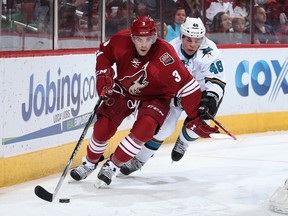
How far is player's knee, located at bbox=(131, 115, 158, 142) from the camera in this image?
493 cm

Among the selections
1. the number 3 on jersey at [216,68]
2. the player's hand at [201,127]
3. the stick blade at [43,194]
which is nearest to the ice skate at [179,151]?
the player's hand at [201,127]

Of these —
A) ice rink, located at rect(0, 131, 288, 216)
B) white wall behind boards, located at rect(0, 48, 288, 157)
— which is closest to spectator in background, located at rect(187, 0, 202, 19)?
white wall behind boards, located at rect(0, 48, 288, 157)

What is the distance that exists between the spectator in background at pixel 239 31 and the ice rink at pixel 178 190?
5.80 ft

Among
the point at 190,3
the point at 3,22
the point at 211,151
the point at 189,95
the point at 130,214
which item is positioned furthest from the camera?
the point at 190,3

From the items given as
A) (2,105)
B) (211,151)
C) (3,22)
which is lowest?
(211,151)

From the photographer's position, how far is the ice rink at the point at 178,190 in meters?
4.54

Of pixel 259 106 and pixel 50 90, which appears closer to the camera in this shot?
pixel 50 90

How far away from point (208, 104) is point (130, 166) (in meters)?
0.65

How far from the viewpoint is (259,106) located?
27.1 feet

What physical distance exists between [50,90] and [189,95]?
103 centimetres

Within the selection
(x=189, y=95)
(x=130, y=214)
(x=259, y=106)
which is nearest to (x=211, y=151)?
(x=259, y=106)

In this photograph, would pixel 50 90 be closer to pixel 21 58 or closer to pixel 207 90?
pixel 21 58

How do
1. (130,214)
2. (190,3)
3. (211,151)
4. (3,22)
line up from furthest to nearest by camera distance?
(190,3), (211,151), (3,22), (130,214)

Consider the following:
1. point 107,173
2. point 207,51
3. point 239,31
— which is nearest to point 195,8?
point 239,31
